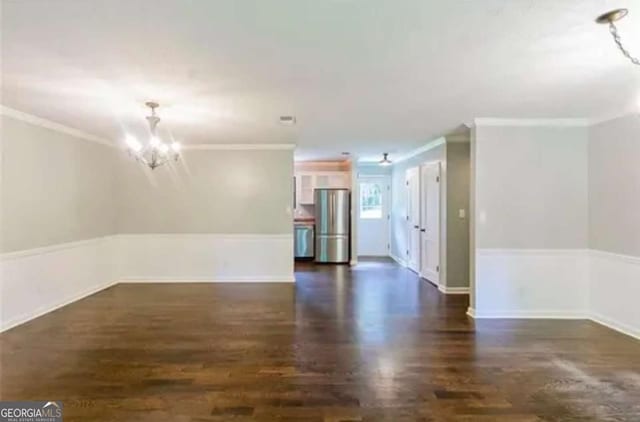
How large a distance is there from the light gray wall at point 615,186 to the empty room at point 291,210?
0.02 meters

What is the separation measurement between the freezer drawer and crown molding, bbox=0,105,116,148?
4.65 m

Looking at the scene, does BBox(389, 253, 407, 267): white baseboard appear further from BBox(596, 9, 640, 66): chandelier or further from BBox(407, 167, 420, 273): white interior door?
BBox(596, 9, 640, 66): chandelier

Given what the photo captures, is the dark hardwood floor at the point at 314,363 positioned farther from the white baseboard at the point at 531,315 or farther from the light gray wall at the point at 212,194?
the light gray wall at the point at 212,194

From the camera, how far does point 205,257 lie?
22.7ft

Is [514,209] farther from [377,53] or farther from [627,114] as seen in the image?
[377,53]

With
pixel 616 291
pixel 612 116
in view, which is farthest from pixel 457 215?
pixel 612 116

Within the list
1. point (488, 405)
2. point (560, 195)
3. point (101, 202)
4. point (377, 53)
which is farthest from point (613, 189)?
point (101, 202)

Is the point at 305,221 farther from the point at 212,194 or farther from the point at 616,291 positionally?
the point at 616,291

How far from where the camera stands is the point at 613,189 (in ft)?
14.6

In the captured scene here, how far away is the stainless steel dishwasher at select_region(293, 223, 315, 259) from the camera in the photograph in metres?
9.41

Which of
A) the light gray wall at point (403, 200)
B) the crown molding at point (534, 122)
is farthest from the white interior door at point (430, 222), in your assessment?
the crown molding at point (534, 122)

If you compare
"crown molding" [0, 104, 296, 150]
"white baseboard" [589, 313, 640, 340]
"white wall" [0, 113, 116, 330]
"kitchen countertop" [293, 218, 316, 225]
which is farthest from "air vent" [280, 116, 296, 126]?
"kitchen countertop" [293, 218, 316, 225]

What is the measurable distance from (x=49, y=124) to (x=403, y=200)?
20.9 ft

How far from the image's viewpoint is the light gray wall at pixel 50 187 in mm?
4344
